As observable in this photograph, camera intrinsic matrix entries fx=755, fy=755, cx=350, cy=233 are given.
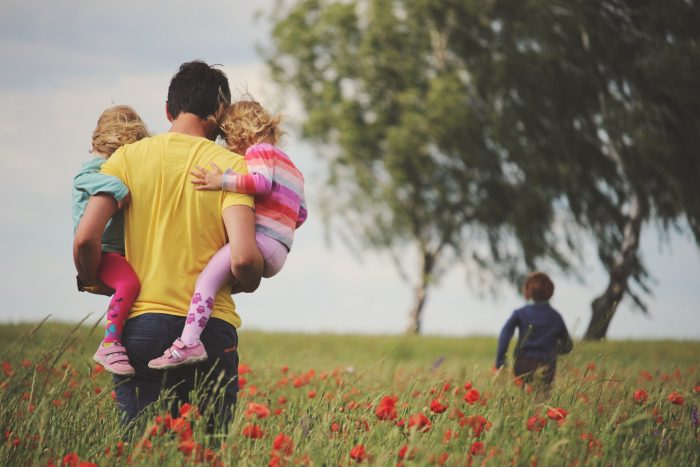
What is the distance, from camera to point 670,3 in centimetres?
1394

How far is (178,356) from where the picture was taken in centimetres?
307

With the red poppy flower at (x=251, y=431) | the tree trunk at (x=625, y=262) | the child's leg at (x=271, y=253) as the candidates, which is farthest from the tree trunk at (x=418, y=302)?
the red poppy flower at (x=251, y=431)

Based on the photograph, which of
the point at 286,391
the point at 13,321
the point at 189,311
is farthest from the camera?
the point at 13,321

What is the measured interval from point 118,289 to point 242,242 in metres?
0.57

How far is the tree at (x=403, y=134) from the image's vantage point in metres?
18.9

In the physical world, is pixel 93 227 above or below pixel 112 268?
above

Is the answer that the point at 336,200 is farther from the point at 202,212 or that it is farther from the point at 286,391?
the point at 202,212

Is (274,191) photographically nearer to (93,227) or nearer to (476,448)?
(93,227)

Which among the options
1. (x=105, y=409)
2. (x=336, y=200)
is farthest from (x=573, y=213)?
(x=105, y=409)

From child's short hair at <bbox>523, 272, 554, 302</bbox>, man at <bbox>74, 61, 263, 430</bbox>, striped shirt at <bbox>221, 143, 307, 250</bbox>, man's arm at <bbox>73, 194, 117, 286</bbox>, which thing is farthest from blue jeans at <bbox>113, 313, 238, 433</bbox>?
child's short hair at <bbox>523, 272, 554, 302</bbox>

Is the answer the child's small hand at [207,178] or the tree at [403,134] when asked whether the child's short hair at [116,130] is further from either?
the tree at [403,134]

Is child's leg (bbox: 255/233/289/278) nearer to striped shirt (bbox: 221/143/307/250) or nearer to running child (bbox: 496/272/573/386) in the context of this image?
striped shirt (bbox: 221/143/307/250)

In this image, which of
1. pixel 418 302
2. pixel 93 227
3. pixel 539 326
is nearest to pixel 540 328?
pixel 539 326

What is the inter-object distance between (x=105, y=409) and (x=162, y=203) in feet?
5.39
